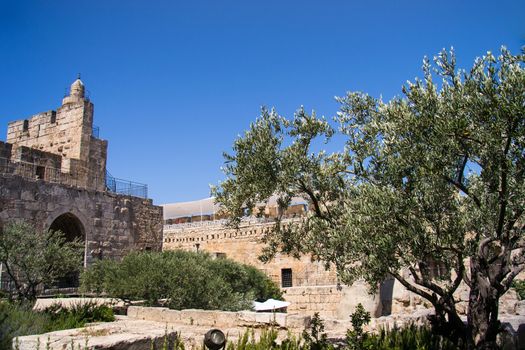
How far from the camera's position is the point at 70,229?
18.4 metres

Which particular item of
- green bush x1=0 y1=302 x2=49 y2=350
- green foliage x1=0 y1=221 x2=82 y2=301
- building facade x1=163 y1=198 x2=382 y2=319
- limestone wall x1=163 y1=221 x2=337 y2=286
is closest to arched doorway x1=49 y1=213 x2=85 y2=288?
green foliage x1=0 y1=221 x2=82 y2=301

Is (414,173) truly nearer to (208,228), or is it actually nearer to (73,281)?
(73,281)

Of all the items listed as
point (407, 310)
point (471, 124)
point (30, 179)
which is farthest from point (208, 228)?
point (471, 124)

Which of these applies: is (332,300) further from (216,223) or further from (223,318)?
(216,223)

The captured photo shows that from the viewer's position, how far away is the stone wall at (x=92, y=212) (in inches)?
619

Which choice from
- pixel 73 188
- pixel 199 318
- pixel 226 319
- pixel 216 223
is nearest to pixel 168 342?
pixel 226 319

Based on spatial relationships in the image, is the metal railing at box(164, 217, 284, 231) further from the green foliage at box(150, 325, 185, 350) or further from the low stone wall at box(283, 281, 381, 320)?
the green foliage at box(150, 325, 185, 350)

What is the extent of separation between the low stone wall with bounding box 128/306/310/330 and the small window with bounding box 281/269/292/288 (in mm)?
12714

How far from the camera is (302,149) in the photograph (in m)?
8.62

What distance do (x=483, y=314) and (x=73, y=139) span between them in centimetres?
1751

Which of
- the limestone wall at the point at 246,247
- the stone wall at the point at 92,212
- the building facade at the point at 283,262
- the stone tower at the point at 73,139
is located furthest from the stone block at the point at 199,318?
the limestone wall at the point at 246,247

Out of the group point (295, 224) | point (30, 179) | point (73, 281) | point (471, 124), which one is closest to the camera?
point (471, 124)

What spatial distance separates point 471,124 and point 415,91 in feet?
3.23

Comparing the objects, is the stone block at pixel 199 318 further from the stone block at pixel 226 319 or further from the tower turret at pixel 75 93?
the tower turret at pixel 75 93
